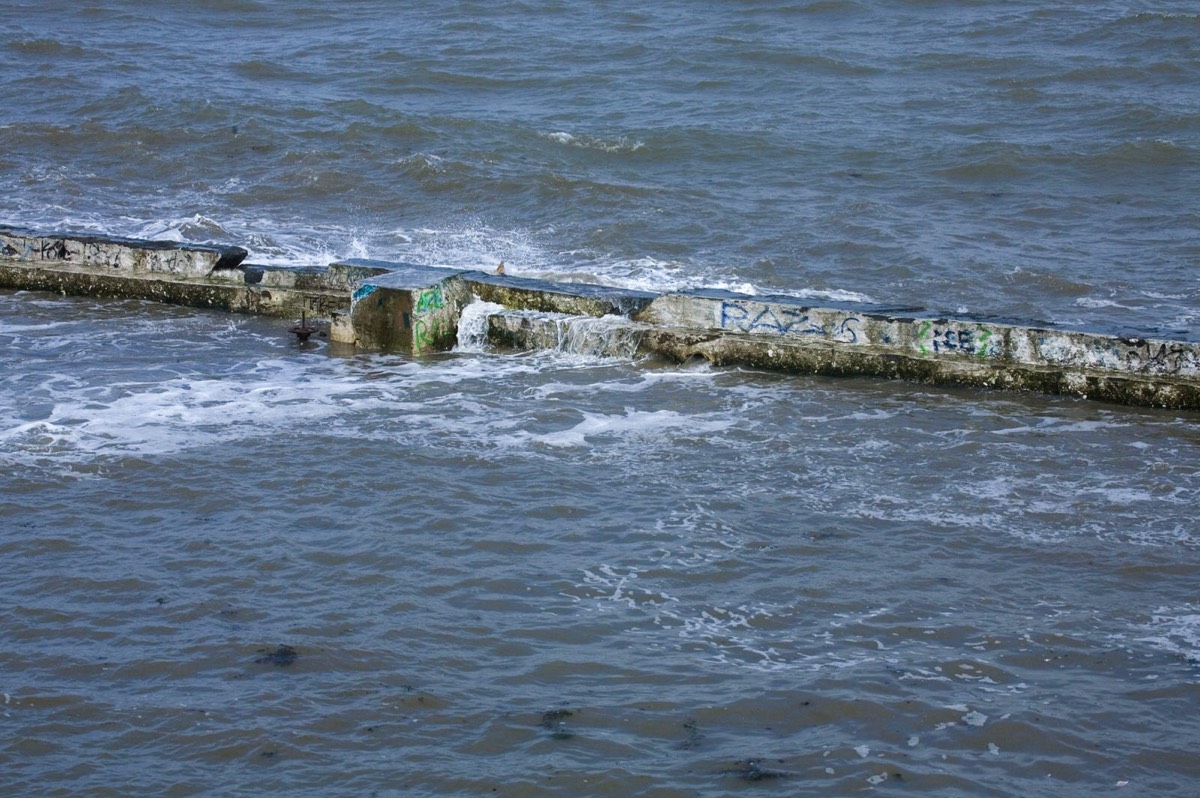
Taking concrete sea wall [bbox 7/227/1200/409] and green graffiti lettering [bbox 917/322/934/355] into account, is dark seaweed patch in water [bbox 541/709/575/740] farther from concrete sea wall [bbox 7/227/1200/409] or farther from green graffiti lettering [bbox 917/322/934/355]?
green graffiti lettering [bbox 917/322/934/355]

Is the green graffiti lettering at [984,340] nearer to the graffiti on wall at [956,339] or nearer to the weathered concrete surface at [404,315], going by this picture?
the graffiti on wall at [956,339]

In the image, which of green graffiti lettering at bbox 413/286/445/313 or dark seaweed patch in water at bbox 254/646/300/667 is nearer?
dark seaweed patch in water at bbox 254/646/300/667

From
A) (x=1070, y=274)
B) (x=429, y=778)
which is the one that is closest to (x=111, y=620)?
(x=429, y=778)

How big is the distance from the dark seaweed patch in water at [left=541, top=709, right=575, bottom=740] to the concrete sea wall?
4912mm

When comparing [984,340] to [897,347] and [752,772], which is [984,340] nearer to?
[897,347]

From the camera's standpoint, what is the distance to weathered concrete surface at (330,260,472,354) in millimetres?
10305

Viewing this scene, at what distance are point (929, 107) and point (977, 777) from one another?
51.7ft

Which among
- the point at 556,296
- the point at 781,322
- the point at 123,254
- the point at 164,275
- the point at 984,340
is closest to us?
the point at 984,340

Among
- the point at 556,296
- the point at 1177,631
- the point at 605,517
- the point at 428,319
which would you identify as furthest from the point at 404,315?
the point at 1177,631

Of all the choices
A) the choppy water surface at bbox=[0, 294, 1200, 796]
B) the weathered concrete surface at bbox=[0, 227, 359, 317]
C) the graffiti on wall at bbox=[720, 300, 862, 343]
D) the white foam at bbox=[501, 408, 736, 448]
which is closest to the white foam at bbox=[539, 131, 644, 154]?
the weathered concrete surface at bbox=[0, 227, 359, 317]

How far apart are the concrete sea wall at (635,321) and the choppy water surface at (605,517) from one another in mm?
258

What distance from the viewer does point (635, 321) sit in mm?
10328

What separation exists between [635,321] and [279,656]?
5148 millimetres

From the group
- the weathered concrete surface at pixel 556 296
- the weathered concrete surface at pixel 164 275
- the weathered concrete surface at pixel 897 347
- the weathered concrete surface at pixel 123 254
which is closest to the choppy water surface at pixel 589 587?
the weathered concrete surface at pixel 897 347
